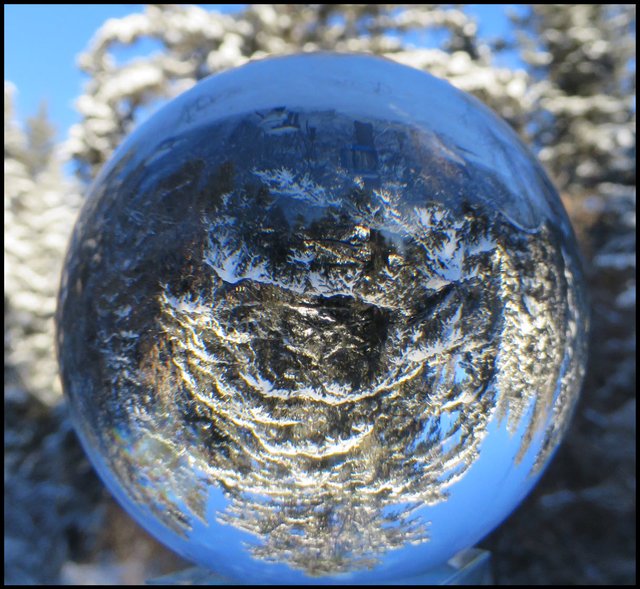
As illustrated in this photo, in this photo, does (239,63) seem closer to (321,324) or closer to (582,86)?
(582,86)

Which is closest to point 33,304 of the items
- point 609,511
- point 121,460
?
point 609,511

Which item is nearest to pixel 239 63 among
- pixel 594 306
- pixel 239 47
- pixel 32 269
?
pixel 239 47

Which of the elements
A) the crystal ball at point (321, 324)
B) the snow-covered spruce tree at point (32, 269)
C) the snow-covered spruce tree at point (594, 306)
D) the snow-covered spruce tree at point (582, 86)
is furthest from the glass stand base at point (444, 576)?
the snow-covered spruce tree at point (582, 86)

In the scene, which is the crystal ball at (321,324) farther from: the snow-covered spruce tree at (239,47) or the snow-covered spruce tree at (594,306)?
the snow-covered spruce tree at (239,47)

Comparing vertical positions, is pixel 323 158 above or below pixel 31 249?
above

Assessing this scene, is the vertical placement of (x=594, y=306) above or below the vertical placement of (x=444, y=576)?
below

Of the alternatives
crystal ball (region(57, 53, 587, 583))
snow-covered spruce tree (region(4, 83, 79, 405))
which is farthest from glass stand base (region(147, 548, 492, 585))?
snow-covered spruce tree (region(4, 83, 79, 405))

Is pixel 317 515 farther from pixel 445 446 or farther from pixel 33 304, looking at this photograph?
pixel 33 304
